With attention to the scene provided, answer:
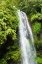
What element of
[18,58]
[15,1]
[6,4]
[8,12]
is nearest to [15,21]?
[8,12]

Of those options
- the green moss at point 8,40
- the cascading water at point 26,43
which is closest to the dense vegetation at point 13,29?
the green moss at point 8,40

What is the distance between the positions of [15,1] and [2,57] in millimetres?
8462

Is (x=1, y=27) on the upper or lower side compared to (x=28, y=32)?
upper

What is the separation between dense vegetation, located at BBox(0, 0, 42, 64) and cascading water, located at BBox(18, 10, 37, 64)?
34 cm

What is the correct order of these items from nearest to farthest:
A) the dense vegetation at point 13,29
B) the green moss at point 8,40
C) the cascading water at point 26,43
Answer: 1. the green moss at point 8,40
2. the dense vegetation at point 13,29
3. the cascading water at point 26,43

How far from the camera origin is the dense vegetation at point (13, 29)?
12.4 meters

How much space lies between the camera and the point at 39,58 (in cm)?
1346

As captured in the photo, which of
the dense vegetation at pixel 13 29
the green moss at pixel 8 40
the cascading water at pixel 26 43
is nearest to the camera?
the green moss at pixel 8 40

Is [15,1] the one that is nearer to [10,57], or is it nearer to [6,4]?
[6,4]

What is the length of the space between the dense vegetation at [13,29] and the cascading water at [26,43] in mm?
336

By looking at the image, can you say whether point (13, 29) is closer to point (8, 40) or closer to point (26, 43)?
point (8, 40)

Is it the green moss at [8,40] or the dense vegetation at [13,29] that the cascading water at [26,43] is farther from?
the green moss at [8,40]

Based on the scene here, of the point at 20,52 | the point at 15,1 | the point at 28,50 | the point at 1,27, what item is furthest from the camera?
the point at 15,1

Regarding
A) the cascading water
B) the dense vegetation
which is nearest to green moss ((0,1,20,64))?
the dense vegetation
